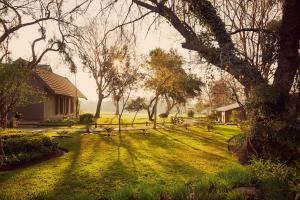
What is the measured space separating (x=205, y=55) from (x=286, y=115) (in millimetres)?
3083

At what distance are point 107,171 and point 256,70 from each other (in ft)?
24.2

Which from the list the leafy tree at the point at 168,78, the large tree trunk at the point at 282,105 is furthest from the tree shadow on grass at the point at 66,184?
the leafy tree at the point at 168,78

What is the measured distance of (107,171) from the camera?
13312mm

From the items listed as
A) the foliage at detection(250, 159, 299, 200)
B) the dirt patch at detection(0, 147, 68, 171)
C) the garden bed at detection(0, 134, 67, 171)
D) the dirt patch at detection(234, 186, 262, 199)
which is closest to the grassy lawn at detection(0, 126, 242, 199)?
the dirt patch at detection(0, 147, 68, 171)

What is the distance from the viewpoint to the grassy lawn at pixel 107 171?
34.2 ft

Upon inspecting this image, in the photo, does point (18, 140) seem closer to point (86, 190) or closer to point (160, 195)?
point (86, 190)

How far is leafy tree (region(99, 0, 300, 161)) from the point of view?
30.6ft

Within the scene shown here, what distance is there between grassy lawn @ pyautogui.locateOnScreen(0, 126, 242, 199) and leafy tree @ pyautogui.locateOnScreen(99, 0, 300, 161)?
350cm

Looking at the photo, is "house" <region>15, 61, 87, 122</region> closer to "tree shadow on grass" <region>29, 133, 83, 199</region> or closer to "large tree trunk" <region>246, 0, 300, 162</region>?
"tree shadow on grass" <region>29, 133, 83, 199</region>

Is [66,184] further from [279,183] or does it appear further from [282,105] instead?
[282,105]

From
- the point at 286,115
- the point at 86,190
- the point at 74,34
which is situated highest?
the point at 74,34

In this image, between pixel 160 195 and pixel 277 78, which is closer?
pixel 160 195

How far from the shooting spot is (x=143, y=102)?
63.7m

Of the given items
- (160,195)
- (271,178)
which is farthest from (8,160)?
(271,178)
